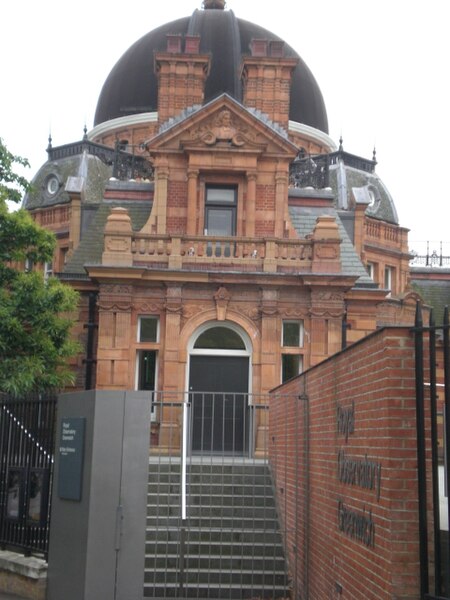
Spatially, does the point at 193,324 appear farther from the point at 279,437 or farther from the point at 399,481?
the point at 399,481

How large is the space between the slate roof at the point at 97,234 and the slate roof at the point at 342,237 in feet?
13.2

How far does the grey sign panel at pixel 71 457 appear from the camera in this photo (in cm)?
928


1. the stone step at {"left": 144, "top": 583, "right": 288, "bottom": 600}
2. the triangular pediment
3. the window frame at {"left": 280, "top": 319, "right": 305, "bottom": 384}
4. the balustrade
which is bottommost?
the stone step at {"left": 144, "top": 583, "right": 288, "bottom": 600}

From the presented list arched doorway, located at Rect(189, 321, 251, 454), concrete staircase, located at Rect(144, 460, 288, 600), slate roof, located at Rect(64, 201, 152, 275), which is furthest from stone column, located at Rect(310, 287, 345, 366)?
concrete staircase, located at Rect(144, 460, 288, 600)

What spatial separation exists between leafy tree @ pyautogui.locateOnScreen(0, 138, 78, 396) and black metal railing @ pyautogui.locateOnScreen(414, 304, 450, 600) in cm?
1259

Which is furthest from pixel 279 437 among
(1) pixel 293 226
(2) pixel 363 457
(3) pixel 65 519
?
(1) pixel 293 226

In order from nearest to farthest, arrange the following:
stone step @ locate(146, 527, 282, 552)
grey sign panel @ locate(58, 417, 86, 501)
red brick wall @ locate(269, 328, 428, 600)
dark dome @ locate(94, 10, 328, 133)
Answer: red brick wall @ locate(269, 328, 428, 600) → grey sign panel @ locate(58, 417, 86, 501) → stone step @ locate(146, 527, 282, 552) → dark dome @ locate(94, 10, 328, 133)

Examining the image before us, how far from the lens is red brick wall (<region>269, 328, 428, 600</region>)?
670 centimetres

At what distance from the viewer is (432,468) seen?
638cm

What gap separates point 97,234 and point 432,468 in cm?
1867

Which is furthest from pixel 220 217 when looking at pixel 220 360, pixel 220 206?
pixel 220 360

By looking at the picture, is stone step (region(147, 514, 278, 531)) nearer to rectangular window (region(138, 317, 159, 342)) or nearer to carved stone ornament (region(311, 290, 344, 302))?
rectangular window (region(138, 317, 159, 342))

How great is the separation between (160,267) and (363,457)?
14.3m

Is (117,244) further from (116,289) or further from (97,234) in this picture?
(97,234)
